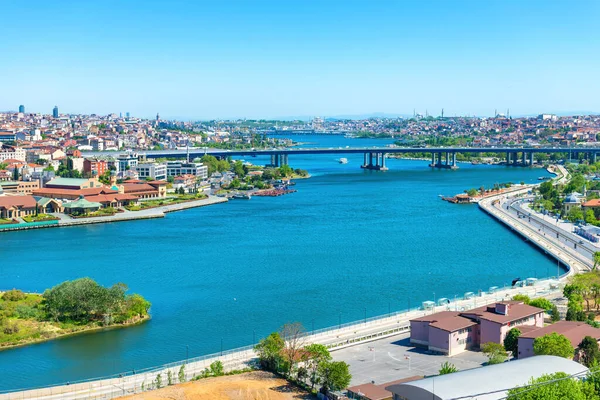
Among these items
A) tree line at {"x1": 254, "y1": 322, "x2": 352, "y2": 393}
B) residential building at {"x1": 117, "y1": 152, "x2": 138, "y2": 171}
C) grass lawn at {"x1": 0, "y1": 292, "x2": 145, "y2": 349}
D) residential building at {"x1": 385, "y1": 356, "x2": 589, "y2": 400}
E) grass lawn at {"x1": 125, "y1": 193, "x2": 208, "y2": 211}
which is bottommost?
grass lawn at {"x1": 0, "y1": 292, "x2": 145, "y2": 349}

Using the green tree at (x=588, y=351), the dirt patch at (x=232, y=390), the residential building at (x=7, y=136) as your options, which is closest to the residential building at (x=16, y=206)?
the dirt patch at (x=232, y=390)

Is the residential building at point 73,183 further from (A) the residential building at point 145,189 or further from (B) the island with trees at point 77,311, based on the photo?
(B) the island with trees at point 77,311

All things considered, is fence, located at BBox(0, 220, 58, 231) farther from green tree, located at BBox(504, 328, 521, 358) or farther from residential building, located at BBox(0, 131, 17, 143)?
residential building, located at BBox(0, 131, 17, 143)

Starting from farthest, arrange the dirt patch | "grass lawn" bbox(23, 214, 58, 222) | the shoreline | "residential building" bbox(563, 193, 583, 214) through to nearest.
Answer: "residential building" bbox(563, 193, 583, 214), "grass lawn" bbox(23, 214, 58, 222), the shoreline, the dirt patch

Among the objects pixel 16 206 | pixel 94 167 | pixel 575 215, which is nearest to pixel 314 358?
pixel 575 215

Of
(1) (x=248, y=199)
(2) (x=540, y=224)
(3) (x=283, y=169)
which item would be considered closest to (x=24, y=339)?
(2) (x=540, y=224)

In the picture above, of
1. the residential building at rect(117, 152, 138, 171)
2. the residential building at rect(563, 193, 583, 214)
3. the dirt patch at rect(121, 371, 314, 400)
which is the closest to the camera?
the dirt patch at rect(121, 371, 314, 400)

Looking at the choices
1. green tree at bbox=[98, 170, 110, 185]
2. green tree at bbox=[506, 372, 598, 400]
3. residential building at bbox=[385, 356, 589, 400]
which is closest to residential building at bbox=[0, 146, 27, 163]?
green tree at bbox=[98, 170, 110, 185]
